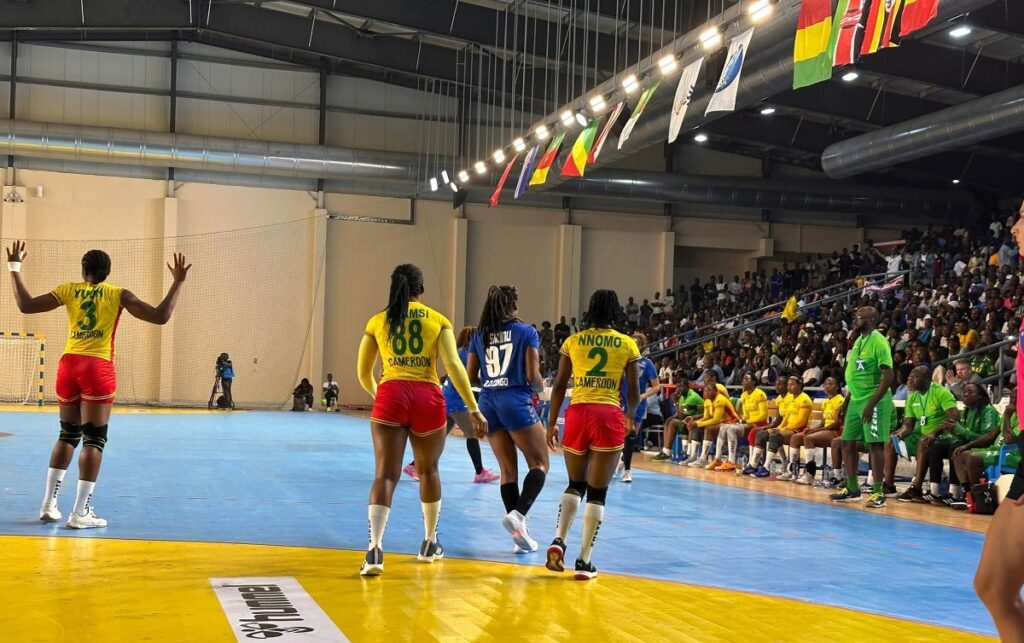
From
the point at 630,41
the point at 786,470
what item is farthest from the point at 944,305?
the point at 630,41

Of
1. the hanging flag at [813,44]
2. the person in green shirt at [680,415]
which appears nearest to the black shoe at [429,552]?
the hanging flag at [813,44]

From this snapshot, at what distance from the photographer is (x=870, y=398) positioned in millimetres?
9898

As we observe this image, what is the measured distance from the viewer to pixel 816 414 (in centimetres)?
1440

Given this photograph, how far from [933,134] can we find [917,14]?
1247 centimetres

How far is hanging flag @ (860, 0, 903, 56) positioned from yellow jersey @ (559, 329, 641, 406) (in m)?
4.49

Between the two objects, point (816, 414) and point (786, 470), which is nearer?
point (786, 470)

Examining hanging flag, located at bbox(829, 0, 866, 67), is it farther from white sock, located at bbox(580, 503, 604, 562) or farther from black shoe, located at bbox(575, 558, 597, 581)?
black shoe, located at bbox(575, 558, 597, 581)

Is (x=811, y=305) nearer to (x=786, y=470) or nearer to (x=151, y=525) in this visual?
(x=786, y=470)

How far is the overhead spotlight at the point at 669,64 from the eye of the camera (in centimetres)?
1536

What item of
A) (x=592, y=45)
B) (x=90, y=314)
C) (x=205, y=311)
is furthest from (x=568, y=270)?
(x=90, y=314)

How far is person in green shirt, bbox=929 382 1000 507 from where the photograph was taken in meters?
10.5

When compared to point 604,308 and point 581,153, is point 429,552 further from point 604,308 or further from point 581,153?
point 581,153

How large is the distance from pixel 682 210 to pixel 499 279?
618 centimetres

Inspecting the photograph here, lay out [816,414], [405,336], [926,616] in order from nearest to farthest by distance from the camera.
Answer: [926,616] < [405,336] < [816,414]
